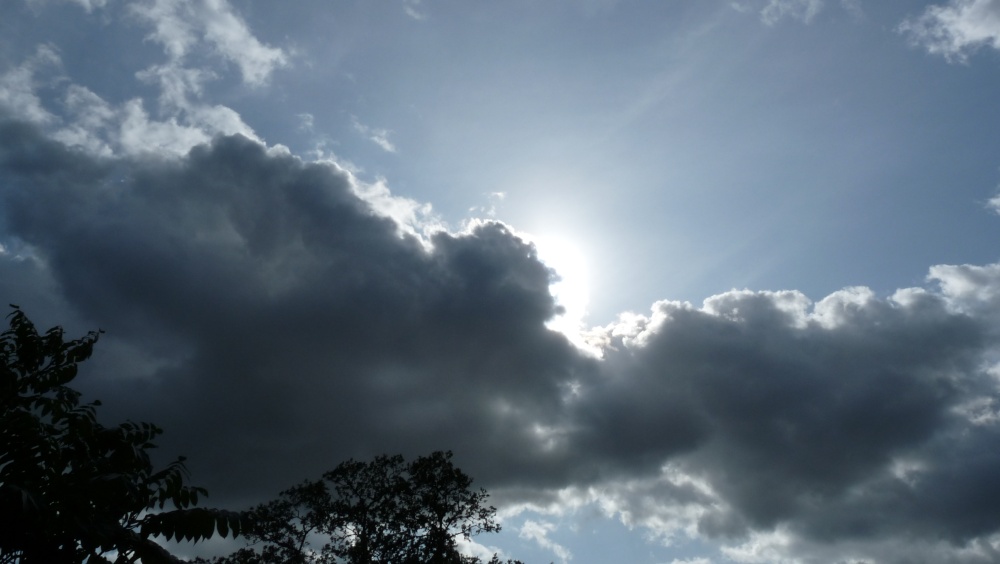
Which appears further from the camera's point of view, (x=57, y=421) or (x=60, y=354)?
(x=60, y=354)

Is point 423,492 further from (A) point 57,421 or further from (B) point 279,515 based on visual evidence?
(A) point 57,421

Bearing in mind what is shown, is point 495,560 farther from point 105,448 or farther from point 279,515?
point 105,448

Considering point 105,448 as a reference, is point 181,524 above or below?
below

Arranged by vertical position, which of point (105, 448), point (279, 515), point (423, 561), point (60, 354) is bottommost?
point (105, 448)

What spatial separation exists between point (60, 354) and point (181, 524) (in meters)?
2.95

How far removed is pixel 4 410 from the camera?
7.86 m

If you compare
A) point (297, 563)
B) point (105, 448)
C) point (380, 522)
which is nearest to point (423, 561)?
point (380, 522)

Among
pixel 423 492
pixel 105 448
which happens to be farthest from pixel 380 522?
pixel 105 448

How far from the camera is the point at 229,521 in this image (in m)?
7.87

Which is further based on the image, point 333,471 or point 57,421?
point 333,471

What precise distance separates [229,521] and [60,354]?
10.5 feet

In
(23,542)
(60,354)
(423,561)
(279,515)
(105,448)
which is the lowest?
(23,542)

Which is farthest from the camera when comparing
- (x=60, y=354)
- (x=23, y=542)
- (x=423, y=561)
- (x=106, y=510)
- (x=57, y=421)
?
(x=423, y=561)

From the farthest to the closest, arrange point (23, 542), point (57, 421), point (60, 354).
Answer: point (60, 354)
point (57, 421)
point (23, 542)
